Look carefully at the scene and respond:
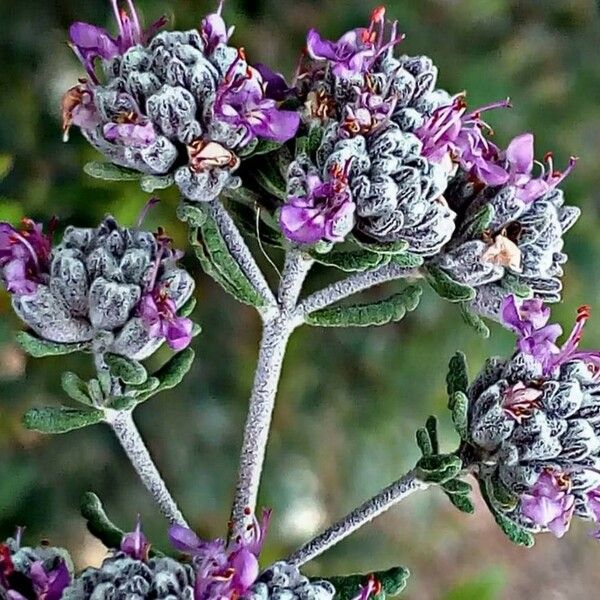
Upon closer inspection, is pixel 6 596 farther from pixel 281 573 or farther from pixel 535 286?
pixel 535 286

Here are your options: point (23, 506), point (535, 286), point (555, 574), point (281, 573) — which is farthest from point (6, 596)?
point (555, 574)

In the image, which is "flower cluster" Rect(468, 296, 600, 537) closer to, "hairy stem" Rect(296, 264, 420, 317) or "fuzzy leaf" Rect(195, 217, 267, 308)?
"hairy stem" Rect(296, 264, 420, 317)

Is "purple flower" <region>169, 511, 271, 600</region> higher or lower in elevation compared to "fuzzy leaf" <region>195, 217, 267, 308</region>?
lower

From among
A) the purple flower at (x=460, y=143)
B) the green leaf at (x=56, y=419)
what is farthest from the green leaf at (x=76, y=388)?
the purple flower at (x=460, y=143)

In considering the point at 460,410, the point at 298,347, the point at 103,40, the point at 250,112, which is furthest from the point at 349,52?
the point at 298,347

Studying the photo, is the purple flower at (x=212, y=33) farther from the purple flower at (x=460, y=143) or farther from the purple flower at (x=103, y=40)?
the purple flower at (x=460, y=143)

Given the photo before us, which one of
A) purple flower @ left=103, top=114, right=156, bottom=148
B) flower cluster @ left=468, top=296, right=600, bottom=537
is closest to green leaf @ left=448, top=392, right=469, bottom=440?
flower cluster @ left=468, top=296, right=600, bottom=537
